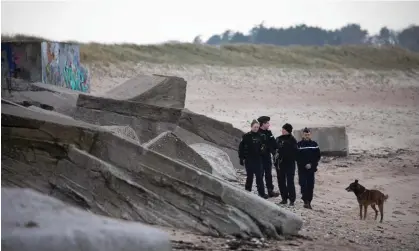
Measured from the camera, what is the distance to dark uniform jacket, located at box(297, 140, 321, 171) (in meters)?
10.1

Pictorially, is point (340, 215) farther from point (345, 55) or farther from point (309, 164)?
point (345, 55)

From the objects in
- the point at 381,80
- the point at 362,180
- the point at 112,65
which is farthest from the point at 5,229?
the point at 381,80

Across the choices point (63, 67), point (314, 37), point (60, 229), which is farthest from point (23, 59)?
point (314, 37)

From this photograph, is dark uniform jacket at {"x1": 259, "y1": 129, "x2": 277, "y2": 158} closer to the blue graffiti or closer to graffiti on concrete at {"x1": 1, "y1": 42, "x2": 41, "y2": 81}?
graffiti on concrete at {"x1": 1, "y1": 42, "x2": 41, "y2": 81}

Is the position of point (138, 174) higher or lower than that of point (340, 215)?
higher

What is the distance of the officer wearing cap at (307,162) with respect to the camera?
10.2 meters

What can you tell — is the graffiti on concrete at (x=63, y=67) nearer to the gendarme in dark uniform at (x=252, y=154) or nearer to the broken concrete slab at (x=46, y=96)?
the broken concrete slab at (x=46, y=96)

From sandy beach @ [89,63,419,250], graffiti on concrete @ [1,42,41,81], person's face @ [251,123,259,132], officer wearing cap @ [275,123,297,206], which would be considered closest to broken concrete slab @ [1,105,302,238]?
sandy beach @ [89,63,419,250]

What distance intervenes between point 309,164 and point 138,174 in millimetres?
3394

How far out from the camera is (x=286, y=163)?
1020 centimetres

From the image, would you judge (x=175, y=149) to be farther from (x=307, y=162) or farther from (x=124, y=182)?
(x=124, y=182)

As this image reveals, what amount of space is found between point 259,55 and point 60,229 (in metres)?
36.6

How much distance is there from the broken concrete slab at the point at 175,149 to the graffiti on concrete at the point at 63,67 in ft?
17.4

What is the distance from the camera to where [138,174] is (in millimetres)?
7375
